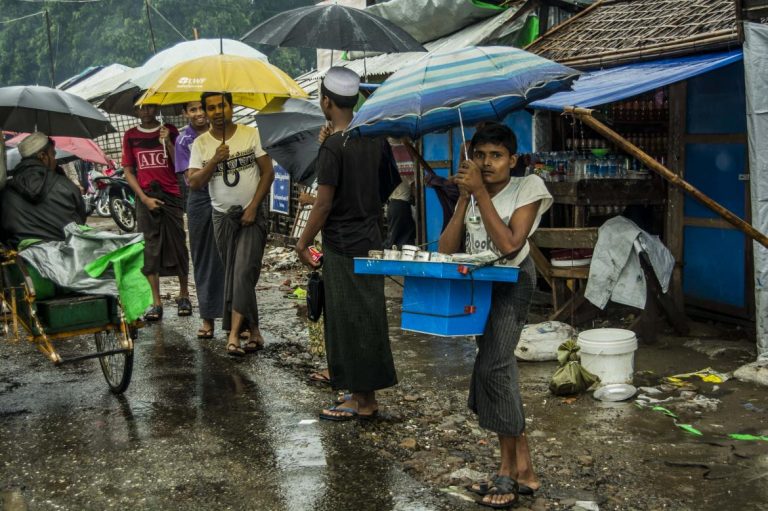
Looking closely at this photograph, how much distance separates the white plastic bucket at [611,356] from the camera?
5.86 m

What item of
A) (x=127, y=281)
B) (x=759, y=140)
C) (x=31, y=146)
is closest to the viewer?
(x=127, y=281)

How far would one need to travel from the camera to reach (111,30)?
34.1 meters

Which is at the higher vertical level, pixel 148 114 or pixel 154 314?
pixel 148 114

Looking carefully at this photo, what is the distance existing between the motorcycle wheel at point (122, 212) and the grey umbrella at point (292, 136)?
439 inches

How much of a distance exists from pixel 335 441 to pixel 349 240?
1.22 m

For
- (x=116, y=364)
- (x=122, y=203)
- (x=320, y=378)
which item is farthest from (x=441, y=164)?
(x=122, y=203)

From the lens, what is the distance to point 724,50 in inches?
266

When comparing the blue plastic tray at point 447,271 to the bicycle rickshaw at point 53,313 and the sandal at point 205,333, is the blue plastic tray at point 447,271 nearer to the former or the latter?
the bicycle rickshaw at point 53,313

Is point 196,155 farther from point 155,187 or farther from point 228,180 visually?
point 155,187

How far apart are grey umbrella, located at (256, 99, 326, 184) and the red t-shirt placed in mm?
1385

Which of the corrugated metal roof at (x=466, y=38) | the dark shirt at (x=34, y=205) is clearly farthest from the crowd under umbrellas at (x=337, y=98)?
the corrugated metal roof at (x=466, y=38)

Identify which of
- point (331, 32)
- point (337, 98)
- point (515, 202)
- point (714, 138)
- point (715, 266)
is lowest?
point (715, 266)

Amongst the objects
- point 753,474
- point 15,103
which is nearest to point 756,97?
point 753,474

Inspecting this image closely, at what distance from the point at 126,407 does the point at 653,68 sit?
16.1 ft
